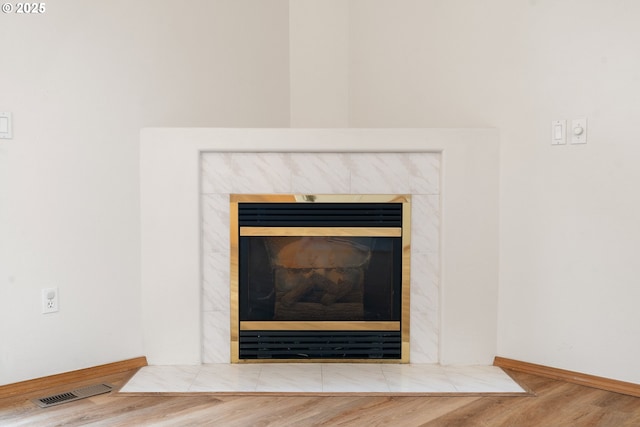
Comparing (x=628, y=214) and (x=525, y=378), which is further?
(x=525, y=378)

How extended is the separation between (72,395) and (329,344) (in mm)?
1227

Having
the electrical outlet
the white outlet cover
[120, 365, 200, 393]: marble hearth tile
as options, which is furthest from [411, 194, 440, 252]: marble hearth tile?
the electrical outlet

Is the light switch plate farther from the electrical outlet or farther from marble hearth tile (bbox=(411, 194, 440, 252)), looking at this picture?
marble hearth tile (bbox=(411, 194, 440, 252))

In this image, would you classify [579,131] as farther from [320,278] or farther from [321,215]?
[320,278]

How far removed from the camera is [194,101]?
126 inches

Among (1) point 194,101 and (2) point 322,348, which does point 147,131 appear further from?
(2) point 322,348

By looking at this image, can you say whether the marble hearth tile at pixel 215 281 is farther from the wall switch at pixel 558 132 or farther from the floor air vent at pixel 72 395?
the wall switch at pixel 558 132

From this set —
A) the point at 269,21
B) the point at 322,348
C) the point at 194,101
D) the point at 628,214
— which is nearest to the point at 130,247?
the point at 194,101

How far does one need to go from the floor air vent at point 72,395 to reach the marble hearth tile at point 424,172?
1.73m

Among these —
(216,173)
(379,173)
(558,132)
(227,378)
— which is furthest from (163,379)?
(558,132)

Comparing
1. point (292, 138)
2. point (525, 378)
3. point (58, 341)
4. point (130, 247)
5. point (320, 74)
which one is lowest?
point (525, 378)

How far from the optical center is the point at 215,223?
3029 mm

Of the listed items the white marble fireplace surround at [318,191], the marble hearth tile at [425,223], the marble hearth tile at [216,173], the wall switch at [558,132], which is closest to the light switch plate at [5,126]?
the white marble fireplace surround at [318,191]

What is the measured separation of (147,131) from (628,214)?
2.29 meters
